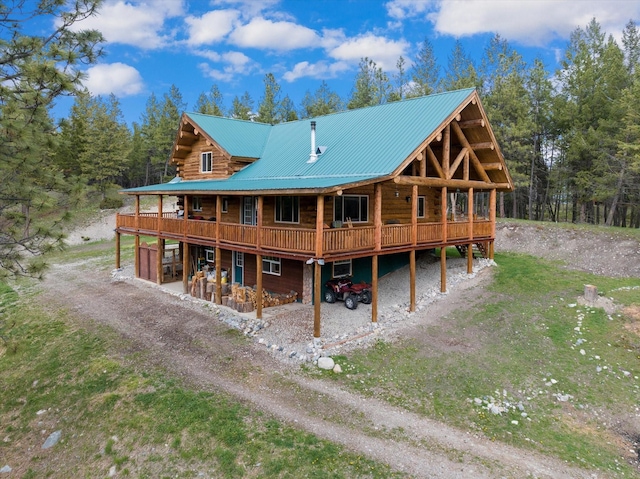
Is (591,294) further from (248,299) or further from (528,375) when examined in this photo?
(248,299)

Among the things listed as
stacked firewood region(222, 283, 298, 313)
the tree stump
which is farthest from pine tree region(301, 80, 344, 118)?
the tree stump

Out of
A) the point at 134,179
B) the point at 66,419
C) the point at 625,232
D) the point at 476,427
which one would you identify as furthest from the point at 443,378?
the point at 134,179

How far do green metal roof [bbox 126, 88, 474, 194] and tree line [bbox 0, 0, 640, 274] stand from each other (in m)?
7.00

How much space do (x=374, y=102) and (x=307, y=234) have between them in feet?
117

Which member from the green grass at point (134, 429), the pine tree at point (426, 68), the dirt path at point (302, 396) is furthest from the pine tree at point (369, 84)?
the green grass at point (134, 429)

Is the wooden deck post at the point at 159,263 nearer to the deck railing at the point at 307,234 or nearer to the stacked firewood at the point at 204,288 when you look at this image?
the deck railing at the point at 307,234

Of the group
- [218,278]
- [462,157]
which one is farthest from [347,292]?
[462,157]

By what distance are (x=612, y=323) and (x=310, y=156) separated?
13.6 metres

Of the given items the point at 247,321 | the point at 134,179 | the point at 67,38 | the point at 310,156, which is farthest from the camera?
the point at 134,179

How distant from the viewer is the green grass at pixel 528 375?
940cm

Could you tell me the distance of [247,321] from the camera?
614 inches

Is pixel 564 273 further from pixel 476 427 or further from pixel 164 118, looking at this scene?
pixel 164 118

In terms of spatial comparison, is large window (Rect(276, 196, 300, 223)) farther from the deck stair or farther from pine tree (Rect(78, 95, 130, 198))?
pine tree (Rect(78, 95, 130, 198))

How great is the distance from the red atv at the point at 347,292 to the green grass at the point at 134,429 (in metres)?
7.33
